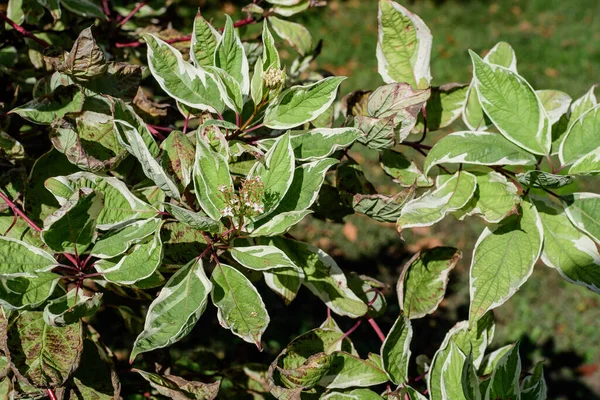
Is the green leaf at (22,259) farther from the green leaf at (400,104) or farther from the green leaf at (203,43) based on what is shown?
the green leaf at (400,104)

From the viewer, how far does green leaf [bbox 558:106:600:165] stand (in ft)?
4.33

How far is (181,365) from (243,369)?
187 mm

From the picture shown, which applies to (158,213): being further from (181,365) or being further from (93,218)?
(181,365)

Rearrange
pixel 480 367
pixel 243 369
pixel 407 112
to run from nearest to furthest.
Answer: pixel 407 112 → pixel 480 367 → pixel 243 369

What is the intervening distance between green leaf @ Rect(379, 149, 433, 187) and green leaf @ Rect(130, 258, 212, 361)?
0.53m

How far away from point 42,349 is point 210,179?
45cm

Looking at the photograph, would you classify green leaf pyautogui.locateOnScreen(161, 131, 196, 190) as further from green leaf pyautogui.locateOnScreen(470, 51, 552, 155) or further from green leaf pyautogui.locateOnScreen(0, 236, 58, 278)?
green leaf pyautogui.locateOnScreen(470, 51, 552, 155)

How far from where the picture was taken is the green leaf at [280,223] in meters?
1.14

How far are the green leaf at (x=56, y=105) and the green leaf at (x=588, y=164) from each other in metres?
1.01

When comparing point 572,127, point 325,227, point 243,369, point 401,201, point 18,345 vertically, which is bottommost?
point 325,227

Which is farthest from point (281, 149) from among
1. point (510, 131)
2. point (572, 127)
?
point (572, 127)

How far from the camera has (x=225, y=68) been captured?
1300 millimetres

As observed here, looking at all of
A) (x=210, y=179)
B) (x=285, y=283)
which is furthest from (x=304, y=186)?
(x=285, y=283)

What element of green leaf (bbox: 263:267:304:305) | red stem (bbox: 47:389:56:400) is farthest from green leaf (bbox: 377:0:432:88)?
red stem (bbox: 47:389:56:400)
